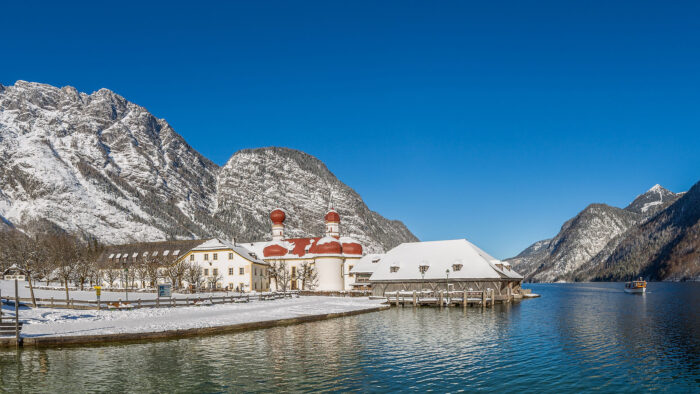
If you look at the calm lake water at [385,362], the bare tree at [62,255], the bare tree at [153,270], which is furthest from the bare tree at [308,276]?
the calm lake water at [385,362]

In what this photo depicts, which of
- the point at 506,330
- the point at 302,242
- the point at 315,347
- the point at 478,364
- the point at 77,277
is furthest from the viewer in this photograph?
the point at 302,242

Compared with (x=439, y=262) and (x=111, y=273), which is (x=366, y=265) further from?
(x=111, y=273)

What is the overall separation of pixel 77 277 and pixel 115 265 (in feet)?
65.1

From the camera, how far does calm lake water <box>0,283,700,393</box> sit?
24.7m

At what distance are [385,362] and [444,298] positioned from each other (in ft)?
160

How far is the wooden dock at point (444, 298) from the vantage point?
244 ft

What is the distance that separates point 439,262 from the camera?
84188mm

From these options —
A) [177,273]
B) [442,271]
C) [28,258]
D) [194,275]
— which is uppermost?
[28,258]

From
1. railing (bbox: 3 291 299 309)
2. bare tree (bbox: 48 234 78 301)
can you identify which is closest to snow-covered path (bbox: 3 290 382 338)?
railing (bbox: 3 291 299 309)

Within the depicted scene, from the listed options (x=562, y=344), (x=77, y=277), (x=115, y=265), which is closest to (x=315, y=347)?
(x=562, y=344)

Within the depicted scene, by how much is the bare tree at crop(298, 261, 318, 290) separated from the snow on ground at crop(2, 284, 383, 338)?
129 feet

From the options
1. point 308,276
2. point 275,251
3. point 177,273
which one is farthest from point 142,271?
point 308,276

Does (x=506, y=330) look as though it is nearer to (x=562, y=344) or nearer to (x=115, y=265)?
(x=562, y=344)

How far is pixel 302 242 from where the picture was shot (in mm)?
117750
